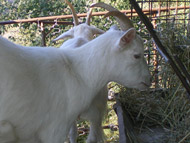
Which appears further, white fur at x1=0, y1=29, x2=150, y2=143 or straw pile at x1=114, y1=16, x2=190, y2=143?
straw pile at x1=114, y1=16, x2=190, y2=143

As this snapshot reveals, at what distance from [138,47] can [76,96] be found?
24.6 inches

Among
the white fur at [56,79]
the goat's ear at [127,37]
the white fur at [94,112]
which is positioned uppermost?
the goat's ear at [127,37]

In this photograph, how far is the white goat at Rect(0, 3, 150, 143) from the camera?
2.05 metres

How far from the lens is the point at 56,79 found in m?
2.24

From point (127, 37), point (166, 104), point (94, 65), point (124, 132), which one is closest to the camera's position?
point (127, 37)

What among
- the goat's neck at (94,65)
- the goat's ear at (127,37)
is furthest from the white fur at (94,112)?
the goat's ear at (127,37)

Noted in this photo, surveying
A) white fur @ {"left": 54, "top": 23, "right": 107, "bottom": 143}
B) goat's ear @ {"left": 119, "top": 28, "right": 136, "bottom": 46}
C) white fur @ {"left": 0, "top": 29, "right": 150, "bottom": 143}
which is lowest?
white fur @ {"left": 54, "top": 23, "right": 107, "bottom": 143}

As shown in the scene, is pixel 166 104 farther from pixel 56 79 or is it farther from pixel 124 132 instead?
pixel 56 79

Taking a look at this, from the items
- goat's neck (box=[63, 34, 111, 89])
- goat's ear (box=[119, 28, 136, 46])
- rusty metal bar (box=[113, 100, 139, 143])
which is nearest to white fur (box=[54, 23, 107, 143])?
rusty metal bar (box=[113, 100, 139, 143])

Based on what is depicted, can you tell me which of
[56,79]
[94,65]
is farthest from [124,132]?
[56,79]

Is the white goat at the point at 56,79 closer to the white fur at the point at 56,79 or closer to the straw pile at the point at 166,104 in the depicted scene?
the white fur at the point at 56,79

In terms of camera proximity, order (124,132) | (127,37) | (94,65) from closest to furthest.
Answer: (127,37) → (94,65) → (124,132)

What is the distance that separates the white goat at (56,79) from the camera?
205cm

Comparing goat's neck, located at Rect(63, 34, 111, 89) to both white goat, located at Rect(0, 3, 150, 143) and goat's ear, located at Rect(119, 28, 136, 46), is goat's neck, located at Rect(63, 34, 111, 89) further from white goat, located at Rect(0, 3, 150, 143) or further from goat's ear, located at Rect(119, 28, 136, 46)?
goat's ear, located at Rect(119, 28, 136, 46)
